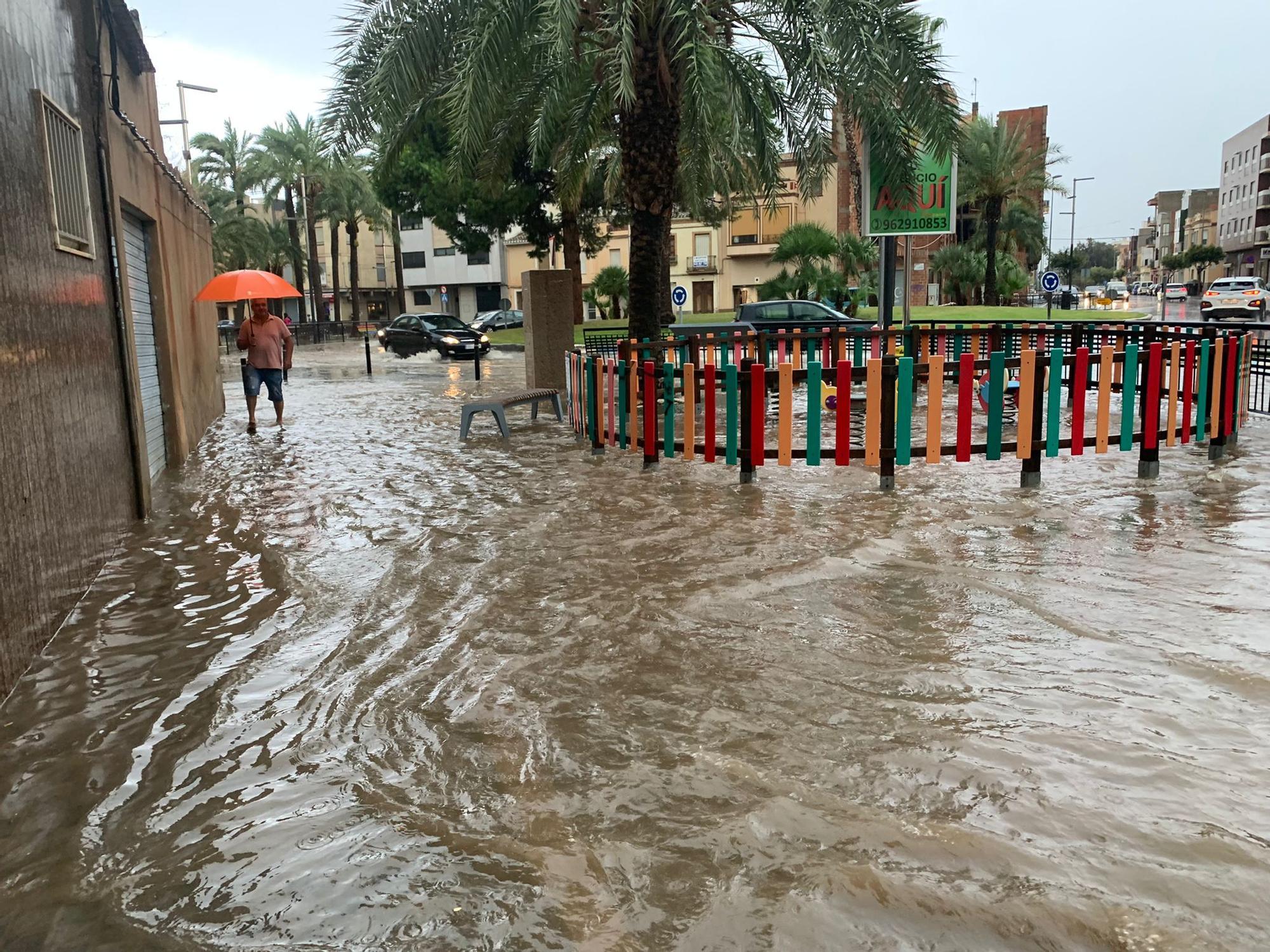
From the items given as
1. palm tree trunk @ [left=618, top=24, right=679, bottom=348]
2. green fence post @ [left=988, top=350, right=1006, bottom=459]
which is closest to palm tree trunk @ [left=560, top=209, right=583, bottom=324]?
palm tree trunk @ [left=618, top=24, right=679, bottom=348]

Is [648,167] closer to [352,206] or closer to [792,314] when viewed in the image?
[792,314]

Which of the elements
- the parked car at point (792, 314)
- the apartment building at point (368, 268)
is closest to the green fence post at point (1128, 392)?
the parked car at point (792, 314)

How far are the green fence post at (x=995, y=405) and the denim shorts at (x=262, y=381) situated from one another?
9.43m

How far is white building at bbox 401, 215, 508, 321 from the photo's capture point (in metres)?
80.8

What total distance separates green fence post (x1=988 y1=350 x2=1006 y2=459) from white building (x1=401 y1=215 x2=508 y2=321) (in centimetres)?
7243

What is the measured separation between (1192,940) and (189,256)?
49.5ft

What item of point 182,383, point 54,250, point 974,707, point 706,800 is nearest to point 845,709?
point 974,707

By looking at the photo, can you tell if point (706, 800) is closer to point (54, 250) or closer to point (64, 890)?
point (64, 890)

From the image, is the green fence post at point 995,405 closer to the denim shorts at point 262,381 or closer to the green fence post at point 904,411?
the green fence post at point 904,411

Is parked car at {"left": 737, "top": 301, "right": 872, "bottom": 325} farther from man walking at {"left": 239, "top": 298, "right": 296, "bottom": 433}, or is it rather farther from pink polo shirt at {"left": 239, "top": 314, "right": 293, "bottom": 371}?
pink polo shirt at {"left": 239, "top": 314, "right": 293, "bottom": 371}

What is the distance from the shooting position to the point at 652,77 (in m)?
14.4

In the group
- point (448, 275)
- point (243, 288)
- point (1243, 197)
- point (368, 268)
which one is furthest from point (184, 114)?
point (1243, 197)

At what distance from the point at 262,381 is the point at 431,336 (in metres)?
19.5

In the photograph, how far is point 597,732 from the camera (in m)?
4.26
